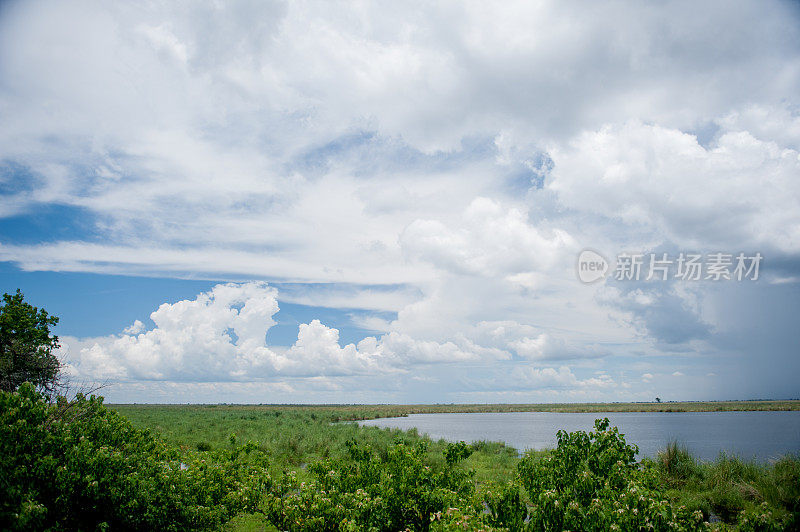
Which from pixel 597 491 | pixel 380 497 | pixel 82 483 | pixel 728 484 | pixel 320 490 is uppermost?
pixel 597 491

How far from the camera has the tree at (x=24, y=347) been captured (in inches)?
961

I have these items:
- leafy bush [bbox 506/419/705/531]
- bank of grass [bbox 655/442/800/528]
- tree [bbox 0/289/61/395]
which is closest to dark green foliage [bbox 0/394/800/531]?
leafy bush [bbox 506/419/705/531]

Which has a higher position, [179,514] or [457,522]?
[457,522]

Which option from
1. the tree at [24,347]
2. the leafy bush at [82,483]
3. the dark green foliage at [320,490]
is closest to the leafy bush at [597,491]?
the dark green foliage at [320,490]

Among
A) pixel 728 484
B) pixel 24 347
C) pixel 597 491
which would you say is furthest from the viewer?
pixel 24 347

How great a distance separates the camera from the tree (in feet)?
80.1

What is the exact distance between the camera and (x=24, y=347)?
2575 centimetres

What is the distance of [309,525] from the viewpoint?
716 centimetres

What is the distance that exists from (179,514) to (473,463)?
55.2ft

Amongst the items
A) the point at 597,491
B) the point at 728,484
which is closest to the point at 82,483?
the point at 597,491

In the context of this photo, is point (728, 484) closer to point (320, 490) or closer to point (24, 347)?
point (320, 490)

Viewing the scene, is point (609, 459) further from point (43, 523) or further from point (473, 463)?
point (473, 463)

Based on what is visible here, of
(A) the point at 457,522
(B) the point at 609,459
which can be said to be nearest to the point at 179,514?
(A) the point at 457,522

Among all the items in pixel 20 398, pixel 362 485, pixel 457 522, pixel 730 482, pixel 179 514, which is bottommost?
pixel 730 482
